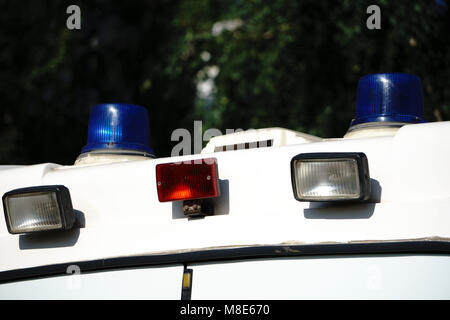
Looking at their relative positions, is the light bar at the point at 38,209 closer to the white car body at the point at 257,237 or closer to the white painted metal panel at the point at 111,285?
the white car body at the point at 257,237

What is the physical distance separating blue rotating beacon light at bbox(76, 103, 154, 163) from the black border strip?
560mm

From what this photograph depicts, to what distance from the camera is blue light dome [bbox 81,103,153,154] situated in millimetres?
2723

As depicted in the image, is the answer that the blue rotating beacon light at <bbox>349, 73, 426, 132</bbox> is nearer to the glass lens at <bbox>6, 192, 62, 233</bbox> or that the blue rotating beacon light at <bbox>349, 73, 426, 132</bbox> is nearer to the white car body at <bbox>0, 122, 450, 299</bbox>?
the white car body at <bbox>0, 122, 450, 299</bbox>

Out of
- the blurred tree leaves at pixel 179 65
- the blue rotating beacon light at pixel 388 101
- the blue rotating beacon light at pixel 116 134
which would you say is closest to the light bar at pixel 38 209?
the blue rotating beacon light at pixel 116 134

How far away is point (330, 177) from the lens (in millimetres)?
1967

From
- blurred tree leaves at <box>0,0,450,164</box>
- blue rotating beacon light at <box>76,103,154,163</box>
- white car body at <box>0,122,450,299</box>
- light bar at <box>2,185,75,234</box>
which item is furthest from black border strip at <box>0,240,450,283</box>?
blurred tree leaves at <box>0,0,450,164</box>

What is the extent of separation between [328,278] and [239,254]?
10.0 inches

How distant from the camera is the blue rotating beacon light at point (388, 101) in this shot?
7.85 feet

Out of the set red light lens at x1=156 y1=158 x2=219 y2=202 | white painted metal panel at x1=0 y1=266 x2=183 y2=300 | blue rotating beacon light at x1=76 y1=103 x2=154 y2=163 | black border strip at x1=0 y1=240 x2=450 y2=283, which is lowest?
white painted metal panel at x1=0 y1=266 x2=183 y2=300

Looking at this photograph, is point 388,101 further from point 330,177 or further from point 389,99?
point 330,177

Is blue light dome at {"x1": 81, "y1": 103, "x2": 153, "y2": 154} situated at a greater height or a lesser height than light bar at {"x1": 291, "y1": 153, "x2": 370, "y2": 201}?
greater

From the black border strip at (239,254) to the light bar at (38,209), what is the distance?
0.13m

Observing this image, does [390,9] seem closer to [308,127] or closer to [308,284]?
[308,127]
